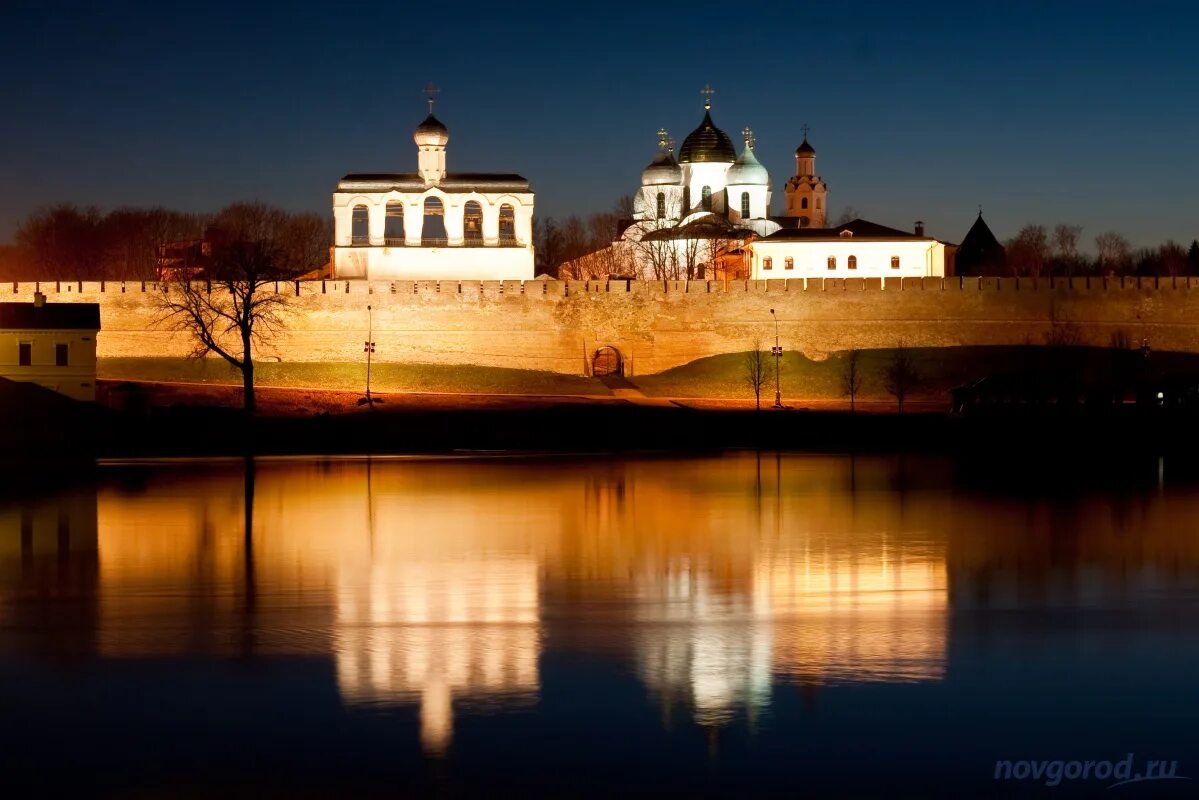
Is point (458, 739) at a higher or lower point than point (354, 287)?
lower

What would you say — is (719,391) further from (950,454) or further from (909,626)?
(909,626)

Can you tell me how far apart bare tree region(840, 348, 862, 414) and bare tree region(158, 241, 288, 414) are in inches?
504

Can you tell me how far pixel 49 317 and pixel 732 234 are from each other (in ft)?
86.9

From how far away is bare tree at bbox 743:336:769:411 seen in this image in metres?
36.6

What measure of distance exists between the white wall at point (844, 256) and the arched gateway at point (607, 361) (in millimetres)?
10701

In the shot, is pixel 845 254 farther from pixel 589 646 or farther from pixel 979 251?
pixel 589 646

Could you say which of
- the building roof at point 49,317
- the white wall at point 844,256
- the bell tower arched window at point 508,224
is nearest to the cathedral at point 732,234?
the white wall at point 844,256

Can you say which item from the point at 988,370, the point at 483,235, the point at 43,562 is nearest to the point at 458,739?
the point at 43,562

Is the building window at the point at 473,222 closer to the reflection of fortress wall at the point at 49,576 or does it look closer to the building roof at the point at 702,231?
the building roof at the point at 702,231

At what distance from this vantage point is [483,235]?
4444 cm

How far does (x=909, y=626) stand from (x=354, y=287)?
30.4 meters

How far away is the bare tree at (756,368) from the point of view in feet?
120

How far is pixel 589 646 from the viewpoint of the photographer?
1012 centimetres

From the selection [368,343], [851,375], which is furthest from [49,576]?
[851,375]
